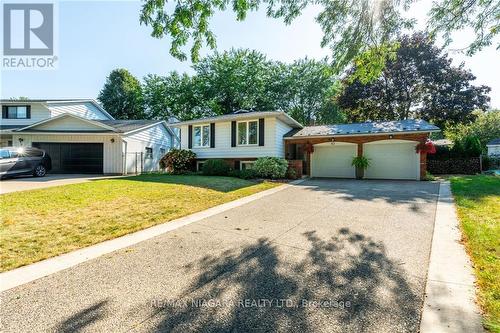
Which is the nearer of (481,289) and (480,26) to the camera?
(481,289)

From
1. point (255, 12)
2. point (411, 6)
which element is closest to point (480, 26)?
point (411, 6)

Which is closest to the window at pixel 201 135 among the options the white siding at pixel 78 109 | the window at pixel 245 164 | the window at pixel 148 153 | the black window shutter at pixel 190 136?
the black window shutter at pixel 190 136

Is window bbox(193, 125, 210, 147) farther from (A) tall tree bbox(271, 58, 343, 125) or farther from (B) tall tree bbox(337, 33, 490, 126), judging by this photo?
(A) tall tree bbox(271, 58, 343, 125)

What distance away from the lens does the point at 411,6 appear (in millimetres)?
6285

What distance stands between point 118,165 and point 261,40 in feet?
43.1

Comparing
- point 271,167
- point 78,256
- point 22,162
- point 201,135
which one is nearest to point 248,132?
point 271,167

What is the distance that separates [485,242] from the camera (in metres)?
4.13

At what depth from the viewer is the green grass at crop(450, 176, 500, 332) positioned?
2465 millimetres

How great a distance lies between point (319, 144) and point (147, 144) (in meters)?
13.1

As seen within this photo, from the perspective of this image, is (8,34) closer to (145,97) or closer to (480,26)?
(480,26)

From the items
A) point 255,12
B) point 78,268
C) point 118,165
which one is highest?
point 255,12

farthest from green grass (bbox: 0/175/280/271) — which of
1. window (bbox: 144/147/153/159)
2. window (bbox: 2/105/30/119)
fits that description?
window (bbox: 2/105/30/119)

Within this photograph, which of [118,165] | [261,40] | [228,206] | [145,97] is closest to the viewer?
[228,206]

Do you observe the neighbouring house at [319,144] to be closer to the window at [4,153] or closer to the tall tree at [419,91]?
the tall tree at [419,91]
